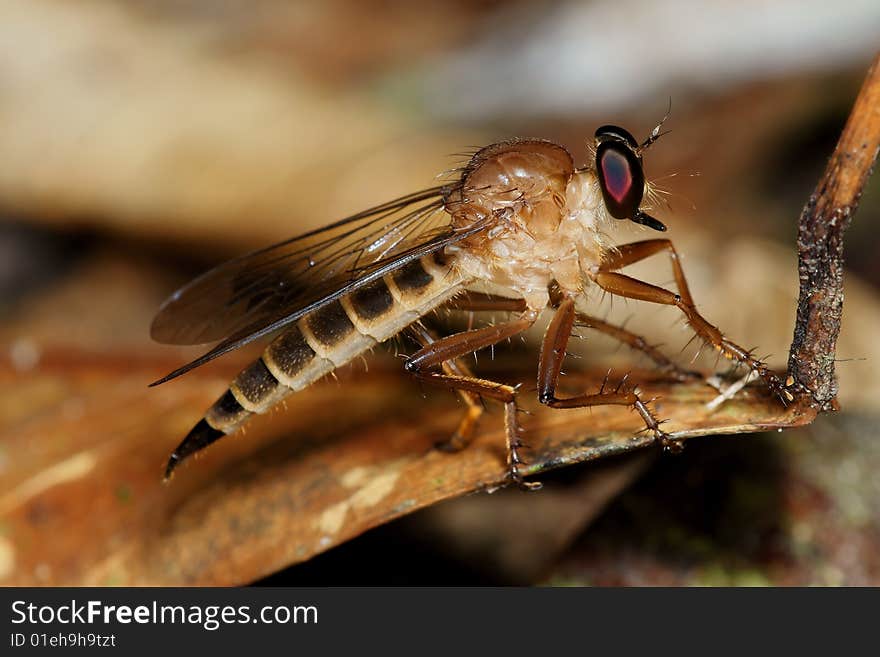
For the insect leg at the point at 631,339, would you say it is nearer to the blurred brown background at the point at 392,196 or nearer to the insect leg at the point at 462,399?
the blurred brown background at the point at 392,196

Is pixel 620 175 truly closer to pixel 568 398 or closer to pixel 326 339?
pixel 568 398

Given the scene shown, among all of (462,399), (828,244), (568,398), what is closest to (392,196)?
(462,399)

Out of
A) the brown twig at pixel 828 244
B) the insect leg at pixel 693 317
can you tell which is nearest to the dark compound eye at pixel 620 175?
the insect leg at pixel 693 317

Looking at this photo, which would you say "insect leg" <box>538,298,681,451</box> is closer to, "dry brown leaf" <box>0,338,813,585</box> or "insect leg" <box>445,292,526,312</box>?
"dry brown leaf" <box>0,338,813,585</box>

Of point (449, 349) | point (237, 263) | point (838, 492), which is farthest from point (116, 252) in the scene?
point (838, 492)

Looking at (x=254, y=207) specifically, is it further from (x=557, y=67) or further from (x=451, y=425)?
(x=557, y=67)

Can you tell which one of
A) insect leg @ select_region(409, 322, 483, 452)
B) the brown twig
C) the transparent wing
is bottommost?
the brown twig

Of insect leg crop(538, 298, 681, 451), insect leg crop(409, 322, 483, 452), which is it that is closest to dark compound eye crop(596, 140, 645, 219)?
insect leg crop(538, 298, 681, 451)

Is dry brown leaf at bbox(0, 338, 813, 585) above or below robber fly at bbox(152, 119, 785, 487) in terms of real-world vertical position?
below
